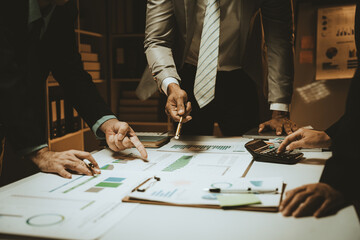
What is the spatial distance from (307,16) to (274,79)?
1.85 m

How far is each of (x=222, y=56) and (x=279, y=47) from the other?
27 centimetres

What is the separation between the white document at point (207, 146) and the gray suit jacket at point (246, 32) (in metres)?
0.32

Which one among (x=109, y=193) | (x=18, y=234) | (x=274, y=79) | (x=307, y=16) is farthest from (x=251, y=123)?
(x=307, y=16)

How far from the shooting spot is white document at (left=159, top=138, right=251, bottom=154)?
1.42m

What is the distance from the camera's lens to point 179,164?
1195 mm

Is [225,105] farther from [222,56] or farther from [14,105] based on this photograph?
[14,105]

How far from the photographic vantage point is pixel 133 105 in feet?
12.9

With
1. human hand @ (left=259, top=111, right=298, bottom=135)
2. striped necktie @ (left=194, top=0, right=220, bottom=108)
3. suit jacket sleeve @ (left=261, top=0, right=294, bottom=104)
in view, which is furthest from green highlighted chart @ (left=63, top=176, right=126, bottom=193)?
suit jacket sleeve @ (left=261, top=0, right=294, bottom=104)

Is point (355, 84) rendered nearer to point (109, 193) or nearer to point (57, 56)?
point (109, 193)

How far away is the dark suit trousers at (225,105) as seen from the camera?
1834 millimetres

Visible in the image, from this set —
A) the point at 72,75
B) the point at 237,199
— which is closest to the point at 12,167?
the point at 72,75

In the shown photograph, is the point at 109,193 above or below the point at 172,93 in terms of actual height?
below

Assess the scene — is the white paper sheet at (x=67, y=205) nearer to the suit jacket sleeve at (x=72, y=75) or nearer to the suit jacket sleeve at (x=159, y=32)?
the suit jacket sleeve at (x=72, y=75)

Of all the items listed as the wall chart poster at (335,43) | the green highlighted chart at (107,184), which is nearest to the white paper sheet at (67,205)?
the green highlighted chart at (107,184)
